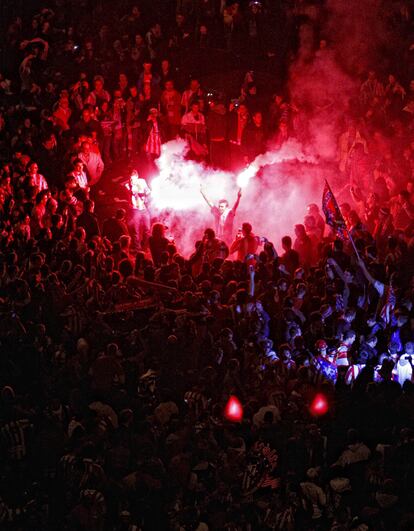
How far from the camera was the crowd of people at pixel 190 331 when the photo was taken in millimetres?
9836

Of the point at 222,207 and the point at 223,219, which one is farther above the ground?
the point at 222,207

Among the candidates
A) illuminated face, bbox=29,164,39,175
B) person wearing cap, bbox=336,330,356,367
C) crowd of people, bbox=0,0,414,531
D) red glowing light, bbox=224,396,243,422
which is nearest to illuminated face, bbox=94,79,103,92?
crowd of people, bbox=0,0,414,531

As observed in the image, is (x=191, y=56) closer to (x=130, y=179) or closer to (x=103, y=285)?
(x=130, y=179)

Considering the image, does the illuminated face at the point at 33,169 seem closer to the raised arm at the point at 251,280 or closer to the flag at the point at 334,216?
A: the raised arm at the point at 251,280

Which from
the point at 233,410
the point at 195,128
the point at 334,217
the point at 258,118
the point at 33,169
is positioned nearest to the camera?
the point at 233,410

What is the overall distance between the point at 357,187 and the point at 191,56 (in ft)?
16.3

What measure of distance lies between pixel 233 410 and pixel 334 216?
395 centimetres

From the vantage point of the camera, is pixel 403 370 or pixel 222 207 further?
pixel 222 207

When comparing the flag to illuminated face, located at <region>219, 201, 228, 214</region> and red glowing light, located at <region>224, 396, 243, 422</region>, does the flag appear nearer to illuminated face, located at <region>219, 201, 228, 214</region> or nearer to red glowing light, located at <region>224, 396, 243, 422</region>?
illuminated face, located at <region>219, 201, 228, 214</region>

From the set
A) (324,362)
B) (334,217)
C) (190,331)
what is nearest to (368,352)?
(324,362)

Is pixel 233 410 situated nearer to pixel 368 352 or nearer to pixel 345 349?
pixel 345 349

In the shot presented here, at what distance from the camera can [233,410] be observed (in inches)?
421

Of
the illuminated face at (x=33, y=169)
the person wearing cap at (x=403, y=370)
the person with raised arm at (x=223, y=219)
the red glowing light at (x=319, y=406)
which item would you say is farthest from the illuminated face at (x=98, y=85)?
the red glowing light at (x=319, y=406)

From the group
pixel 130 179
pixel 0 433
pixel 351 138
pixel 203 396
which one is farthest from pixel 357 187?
pixel 0 433
